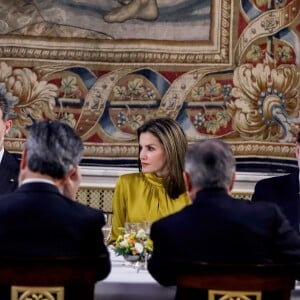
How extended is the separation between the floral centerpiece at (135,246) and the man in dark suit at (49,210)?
50 cm

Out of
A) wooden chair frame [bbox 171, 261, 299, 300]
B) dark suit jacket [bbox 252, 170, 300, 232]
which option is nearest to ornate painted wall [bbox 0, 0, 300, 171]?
dark suit jacket [bbox 252, 170, 300, 232]

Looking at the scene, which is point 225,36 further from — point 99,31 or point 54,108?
point 54,108

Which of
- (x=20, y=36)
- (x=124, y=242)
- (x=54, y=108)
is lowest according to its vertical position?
(x=124, y=242)

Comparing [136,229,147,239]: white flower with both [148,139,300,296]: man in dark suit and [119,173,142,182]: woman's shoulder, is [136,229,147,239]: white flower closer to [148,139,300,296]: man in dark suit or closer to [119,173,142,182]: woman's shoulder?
[148,139,300,296]: man in dark suit

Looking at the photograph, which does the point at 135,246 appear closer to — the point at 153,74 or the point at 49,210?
the point at 49,210

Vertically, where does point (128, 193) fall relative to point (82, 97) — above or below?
below

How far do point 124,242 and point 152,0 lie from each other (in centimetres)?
286

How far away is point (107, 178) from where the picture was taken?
6.25 m

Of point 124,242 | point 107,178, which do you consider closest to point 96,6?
point 107,178

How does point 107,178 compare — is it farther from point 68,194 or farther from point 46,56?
point 68,194

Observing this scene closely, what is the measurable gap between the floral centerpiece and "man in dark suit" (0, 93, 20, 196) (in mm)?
1050

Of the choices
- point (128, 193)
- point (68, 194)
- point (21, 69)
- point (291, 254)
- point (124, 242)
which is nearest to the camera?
point (291, 254)

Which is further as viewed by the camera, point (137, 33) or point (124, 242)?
point (137, 33)

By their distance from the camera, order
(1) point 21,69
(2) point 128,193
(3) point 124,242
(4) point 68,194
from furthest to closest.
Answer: (1) point 21,69 → (2) point 128,193 → (3) point 124,242 → (4) point 68,194
